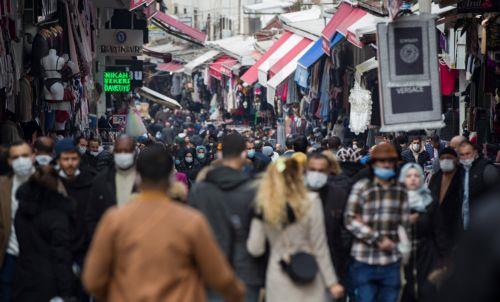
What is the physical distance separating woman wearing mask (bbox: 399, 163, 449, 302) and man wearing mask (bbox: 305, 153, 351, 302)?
0.57 meters

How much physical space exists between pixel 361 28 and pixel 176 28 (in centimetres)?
2329

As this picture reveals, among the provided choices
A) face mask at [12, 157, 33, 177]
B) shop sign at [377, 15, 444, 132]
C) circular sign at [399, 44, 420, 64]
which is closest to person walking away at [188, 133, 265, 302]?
face mask at [12, 157, 33, 177]

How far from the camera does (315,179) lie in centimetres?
885

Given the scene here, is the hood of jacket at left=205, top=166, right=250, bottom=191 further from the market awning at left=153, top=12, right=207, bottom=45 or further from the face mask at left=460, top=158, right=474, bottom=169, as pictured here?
the market awning at left=153, top=12, right=207, bottom=45

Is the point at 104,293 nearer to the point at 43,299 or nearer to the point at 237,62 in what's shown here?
the point at 43,299

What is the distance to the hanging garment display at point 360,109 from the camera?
73.4 feet

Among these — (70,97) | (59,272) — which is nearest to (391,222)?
(59,272)

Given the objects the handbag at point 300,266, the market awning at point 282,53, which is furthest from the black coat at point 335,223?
the market awning at point 282,53

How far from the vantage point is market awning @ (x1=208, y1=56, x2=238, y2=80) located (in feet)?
148

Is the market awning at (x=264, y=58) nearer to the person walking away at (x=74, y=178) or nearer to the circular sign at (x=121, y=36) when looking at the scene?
the circular sign at (x=121, y=36)

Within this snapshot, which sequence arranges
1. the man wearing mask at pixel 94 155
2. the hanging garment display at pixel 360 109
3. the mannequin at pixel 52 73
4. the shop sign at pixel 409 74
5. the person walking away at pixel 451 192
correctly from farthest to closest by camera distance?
the hanging garment display at pixel 360 109 < the mannequin at pixel 52 73 < the man wearing mask at pixel 94 155 < the shop sign at pixel 409 74 < the person walking away at pixel 451 192

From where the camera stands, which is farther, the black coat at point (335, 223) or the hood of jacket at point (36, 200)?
the black coat at point (335, 223)

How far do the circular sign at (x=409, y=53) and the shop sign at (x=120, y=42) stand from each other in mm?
19568

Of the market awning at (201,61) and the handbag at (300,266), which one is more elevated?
the market awning at (201,61)
